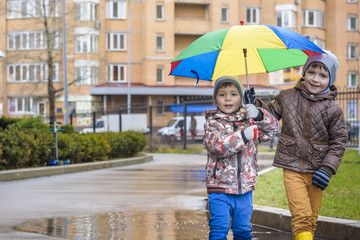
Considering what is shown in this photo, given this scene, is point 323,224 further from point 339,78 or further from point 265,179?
point 339,78

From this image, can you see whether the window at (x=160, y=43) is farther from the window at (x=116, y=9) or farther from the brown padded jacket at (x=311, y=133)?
the brown padded jacket at (x=311, y=133)

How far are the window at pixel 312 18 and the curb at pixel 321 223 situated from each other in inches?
2191

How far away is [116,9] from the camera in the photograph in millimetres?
57125

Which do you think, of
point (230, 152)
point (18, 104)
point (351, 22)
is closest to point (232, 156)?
point (230, 152)

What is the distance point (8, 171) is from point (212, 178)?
9645mm

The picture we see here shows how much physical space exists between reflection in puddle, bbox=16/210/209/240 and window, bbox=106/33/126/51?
48.9 m

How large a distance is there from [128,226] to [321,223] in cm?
228

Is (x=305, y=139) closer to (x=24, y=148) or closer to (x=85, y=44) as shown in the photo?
(x=24, y=148)

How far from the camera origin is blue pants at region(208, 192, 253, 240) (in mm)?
5117

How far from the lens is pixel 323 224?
7.10m

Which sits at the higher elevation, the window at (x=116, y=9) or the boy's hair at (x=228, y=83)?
the window at (x=116, y=9)

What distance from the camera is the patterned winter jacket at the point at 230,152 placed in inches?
202

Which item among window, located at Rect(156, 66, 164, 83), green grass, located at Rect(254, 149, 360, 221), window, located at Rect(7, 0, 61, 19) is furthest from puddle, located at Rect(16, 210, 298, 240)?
window, located at Rect(156, 66, 164, 83)

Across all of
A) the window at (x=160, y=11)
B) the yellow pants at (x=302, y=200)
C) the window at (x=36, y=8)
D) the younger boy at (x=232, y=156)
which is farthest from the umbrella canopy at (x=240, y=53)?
the window at (x=160, y=11)
